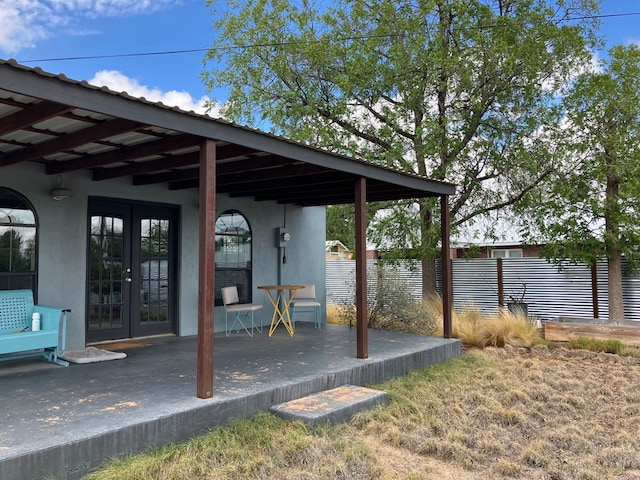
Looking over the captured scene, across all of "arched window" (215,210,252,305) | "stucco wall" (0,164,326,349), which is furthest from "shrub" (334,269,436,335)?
"arched window" (215,210,252,305)

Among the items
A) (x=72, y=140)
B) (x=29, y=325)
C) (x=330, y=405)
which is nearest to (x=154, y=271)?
(x=29, y=325)

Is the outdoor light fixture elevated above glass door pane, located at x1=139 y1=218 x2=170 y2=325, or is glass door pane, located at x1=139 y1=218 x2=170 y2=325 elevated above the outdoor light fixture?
the outdoor light fixture

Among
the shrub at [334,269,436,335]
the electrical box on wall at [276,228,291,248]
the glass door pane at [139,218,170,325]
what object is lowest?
the shrub at [334,269,436,335]

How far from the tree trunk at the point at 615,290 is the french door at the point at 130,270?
25.4ft

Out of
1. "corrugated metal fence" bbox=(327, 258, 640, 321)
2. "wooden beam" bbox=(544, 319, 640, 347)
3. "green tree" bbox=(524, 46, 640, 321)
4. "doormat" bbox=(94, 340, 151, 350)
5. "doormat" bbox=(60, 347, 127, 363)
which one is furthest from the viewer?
"corrugated metal fence" bbox=(327, 258, 640, 321)

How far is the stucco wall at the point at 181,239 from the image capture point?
587 centimetres

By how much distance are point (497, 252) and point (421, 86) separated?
801 centimetres

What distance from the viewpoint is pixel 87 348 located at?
6.07m

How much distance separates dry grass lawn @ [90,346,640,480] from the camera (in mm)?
3398

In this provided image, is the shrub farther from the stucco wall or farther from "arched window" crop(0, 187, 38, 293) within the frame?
"arched window" crop(0, 187, 38, 293)

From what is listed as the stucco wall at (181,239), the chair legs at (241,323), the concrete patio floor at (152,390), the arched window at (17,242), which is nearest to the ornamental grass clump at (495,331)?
the concrete patio floor at (152,390)

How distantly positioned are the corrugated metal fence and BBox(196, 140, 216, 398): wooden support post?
552 centimetres

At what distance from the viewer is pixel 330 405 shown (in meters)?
4.39

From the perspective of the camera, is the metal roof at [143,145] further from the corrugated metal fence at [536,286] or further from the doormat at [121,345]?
the corrugated metal fence at [536,286]
